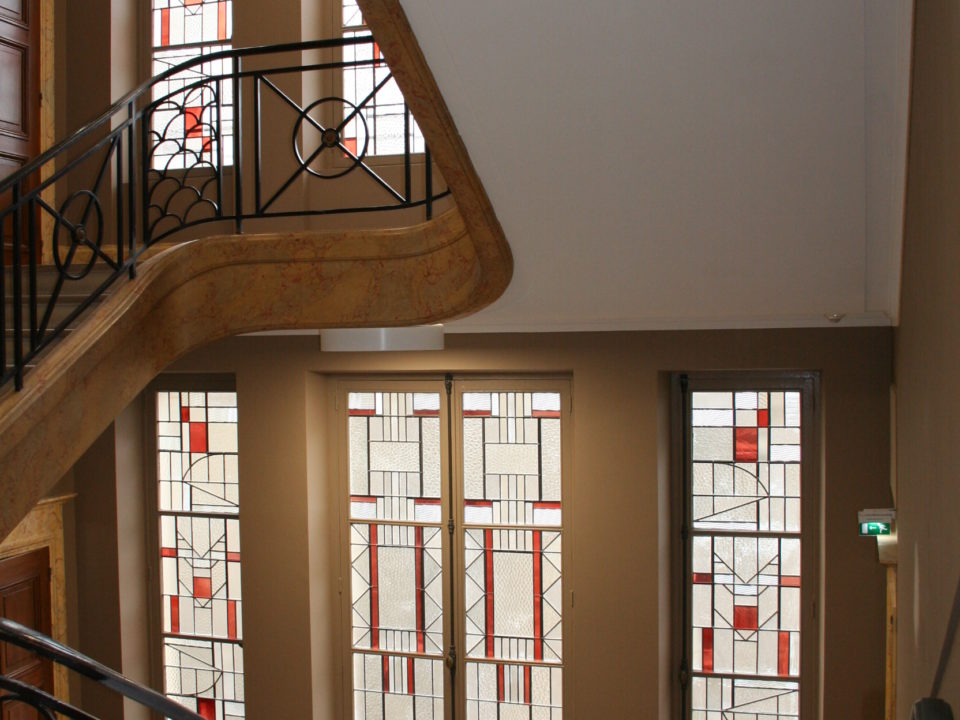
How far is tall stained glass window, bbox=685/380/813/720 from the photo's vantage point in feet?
17.1

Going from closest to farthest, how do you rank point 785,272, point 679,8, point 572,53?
point 679,8 < point 572,53 < point 785,272

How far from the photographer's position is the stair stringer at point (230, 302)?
3.20 metres

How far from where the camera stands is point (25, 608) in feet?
18.1

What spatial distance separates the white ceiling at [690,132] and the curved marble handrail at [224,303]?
1.20 feet

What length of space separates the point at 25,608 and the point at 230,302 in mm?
2940

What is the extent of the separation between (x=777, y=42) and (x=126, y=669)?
5.53 m

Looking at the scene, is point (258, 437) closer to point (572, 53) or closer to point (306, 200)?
point (306, 200)

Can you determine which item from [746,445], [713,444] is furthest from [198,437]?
[746,445]

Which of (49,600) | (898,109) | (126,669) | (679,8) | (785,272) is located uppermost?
(679,8)

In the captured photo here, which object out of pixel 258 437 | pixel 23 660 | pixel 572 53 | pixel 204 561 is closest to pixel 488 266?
pixel 572 53

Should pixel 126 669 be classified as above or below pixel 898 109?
below

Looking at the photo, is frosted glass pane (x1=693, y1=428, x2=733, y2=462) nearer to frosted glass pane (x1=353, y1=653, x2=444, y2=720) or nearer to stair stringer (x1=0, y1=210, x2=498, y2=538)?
frosted glass pane (x1=353, y1=653, x2=444, y2=720)

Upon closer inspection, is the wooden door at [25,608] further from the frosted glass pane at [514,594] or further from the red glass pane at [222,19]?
the red glass pane at [222,19]

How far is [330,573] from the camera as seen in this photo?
5844 millimetres
